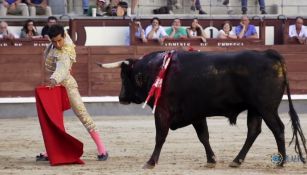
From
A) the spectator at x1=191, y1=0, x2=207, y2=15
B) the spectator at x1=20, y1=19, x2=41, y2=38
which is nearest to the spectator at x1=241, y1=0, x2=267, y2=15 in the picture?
the spectator at x1=191, y1=0, x2=207, y2=15

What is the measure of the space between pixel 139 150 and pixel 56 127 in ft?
4.39

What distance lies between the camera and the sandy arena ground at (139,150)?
789 cm

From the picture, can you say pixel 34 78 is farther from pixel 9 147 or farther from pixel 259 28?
pixel 9 147

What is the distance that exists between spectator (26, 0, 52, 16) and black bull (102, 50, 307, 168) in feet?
23.5

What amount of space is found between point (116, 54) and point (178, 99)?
23.2 ft

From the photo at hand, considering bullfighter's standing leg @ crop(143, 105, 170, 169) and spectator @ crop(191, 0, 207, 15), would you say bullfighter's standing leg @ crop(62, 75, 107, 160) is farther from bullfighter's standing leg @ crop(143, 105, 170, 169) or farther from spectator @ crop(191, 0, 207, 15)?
spectator @ crop(191, 0, 207, 15)

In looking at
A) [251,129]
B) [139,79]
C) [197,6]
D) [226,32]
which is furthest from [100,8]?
[251,129]

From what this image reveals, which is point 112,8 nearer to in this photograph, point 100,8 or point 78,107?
point 100,8

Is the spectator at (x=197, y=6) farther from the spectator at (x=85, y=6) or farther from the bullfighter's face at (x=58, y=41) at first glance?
the bullfighter's face at (x=58, y=41)

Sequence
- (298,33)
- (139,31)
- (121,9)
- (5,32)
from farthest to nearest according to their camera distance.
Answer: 1. (298,33)
2. (121,9)
3. (139,31)
4. (5,32)

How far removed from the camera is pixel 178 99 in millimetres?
8156

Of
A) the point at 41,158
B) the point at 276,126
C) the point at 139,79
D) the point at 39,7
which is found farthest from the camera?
the point at 39,7

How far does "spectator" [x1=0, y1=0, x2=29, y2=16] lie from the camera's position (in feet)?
49.8

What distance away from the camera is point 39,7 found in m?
15.5
